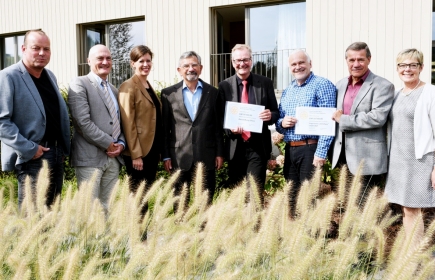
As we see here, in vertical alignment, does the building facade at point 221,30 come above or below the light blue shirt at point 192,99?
above

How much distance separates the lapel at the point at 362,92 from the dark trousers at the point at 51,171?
2.51 meters

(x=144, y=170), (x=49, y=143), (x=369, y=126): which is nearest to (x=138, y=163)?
(x=144, y=170)

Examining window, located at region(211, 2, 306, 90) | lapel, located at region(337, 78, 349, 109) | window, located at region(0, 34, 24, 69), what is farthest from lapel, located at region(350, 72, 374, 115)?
window, located at region(0, 34, 24, 69)

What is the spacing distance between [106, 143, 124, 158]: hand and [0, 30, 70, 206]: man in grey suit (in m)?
0.35

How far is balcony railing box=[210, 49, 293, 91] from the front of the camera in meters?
10.4

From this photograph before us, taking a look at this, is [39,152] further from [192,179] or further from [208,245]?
[208,245]

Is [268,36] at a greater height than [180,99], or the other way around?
[268,36]

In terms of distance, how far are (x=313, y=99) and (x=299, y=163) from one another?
1.94 ft

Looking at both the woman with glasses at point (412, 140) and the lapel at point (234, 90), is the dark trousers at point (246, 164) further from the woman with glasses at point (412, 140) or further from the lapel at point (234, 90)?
the woman with glasses at point (412, 140)

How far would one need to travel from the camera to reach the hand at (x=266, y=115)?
13.3 feet

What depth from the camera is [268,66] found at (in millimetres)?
10648

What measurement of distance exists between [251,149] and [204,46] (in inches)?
263

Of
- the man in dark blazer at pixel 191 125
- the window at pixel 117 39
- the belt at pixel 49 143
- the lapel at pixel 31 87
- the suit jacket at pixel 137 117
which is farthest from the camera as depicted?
the window at pixel 117 39

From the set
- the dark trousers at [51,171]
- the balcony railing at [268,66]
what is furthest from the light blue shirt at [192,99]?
the balcony railing at [268,66]
